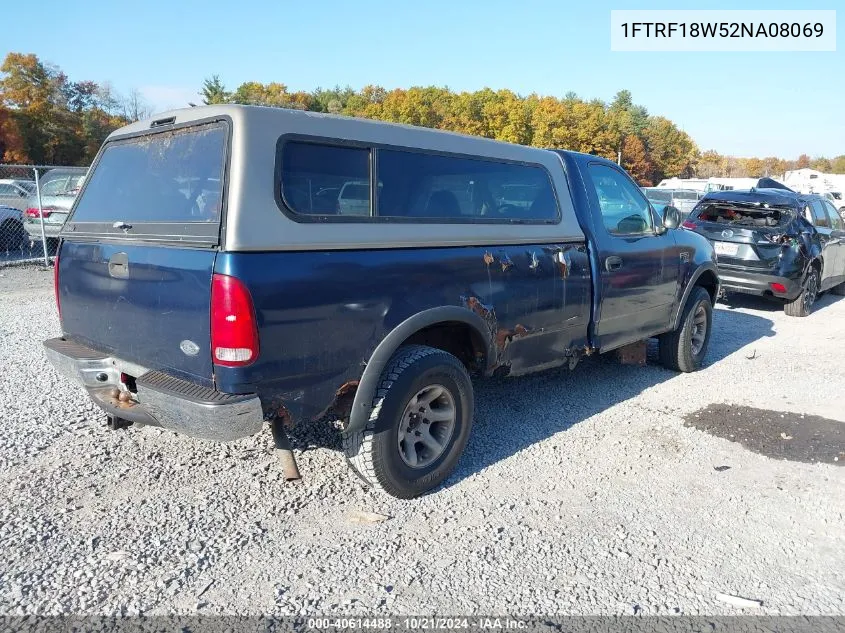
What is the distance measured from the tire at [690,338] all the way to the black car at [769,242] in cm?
347

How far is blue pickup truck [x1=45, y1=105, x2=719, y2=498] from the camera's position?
9.06ft

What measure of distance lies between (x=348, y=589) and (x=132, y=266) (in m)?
1.89

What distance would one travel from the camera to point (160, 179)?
10.9 ft

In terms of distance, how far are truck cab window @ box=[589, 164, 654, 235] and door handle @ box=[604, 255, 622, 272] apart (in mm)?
228

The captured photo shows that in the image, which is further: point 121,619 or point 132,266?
point 132,266

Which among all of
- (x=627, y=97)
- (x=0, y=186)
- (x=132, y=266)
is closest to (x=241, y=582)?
(x=132, y=266)

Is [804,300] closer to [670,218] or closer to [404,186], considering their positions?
[670,218]

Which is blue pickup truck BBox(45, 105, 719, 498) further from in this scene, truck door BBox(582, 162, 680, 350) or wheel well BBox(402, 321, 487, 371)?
truck door BBox(582, 162, 680, 350)

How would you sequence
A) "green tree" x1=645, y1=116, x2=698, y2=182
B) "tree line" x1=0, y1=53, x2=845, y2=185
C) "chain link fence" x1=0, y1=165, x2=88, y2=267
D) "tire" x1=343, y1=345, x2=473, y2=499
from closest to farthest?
"tire" x1=343, y1=345, x2=473, y2=499
"chain link fence" x1=0, y1=165, x2=88, y2=267
"tree line" x1=0, y1=53, x2=845, y2=185
"green tree" x1=645, y1=116, x2=698, y2=182

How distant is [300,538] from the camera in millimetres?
3084

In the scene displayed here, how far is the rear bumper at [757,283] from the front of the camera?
9055mm

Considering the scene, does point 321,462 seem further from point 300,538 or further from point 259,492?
point 300,538

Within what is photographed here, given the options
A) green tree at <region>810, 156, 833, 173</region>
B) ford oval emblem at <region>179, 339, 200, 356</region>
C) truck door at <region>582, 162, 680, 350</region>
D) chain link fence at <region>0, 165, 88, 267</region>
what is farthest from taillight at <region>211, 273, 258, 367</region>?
green tree at <region>810, 156, 833, 173</region>

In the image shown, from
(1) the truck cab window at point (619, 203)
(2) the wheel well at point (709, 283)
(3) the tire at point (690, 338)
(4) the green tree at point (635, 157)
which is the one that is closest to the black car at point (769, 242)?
(2) the wheel well at point (709, 283)
